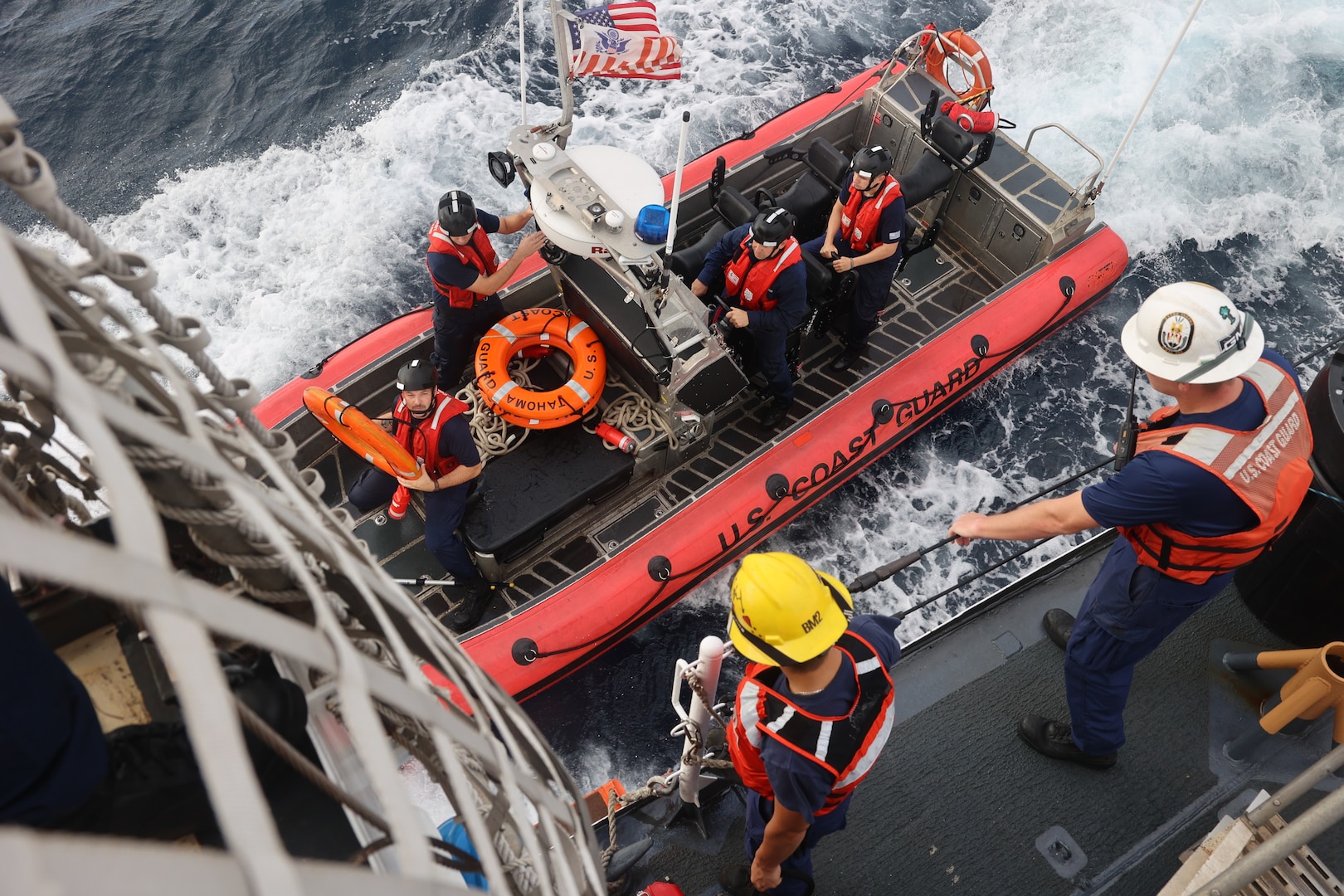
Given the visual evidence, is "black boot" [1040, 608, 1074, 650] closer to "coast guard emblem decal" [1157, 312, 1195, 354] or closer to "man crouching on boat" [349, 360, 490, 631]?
"coast guard emblem decal" [1157, 312, 1195, 354]

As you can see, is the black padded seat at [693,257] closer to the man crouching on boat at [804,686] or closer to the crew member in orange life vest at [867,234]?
the crew member in orange life vest at [867,234]

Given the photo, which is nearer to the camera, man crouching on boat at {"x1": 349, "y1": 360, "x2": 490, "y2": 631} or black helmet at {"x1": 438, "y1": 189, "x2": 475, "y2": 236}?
man crouching on boat at {"x1": 349, "y1": 360, "x2": 490, "y2": 631}

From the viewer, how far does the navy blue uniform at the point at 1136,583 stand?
290cm

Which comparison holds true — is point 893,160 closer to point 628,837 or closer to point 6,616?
point 628,837

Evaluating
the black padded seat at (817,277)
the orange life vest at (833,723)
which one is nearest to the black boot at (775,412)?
the black padded seat at (817,277)

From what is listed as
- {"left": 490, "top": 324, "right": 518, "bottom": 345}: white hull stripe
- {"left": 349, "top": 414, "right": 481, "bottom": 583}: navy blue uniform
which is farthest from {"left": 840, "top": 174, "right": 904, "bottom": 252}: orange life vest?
{"left": 349, "top": 414, "right": 481, "bottom": 583}: navy blue uniform

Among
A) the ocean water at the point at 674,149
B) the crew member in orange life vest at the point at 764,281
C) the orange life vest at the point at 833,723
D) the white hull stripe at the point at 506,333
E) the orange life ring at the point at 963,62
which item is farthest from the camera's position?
the ocean water at the point at 674,149

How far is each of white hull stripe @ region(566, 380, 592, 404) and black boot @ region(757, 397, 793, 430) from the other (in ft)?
4.28

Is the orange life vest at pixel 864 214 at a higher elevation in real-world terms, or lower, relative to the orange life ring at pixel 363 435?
higher

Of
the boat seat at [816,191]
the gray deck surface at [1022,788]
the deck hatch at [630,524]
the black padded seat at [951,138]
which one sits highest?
the black padded seat at [951,138]

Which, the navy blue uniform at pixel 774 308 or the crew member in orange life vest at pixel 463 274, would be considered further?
the navy blue uniform at pixel 774 308

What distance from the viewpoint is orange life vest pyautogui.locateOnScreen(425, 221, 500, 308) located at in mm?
4840

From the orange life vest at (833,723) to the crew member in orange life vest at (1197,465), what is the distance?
755 millimetres

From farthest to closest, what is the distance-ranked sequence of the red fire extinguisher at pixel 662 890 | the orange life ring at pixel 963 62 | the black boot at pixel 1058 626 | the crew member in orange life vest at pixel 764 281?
the orange life ring at pixel 963 62 < the crew member in orange life vest at pixel 764 281 < the black boot at pixel 1058 626 < the red fire extinguisher at pixel 662 890
